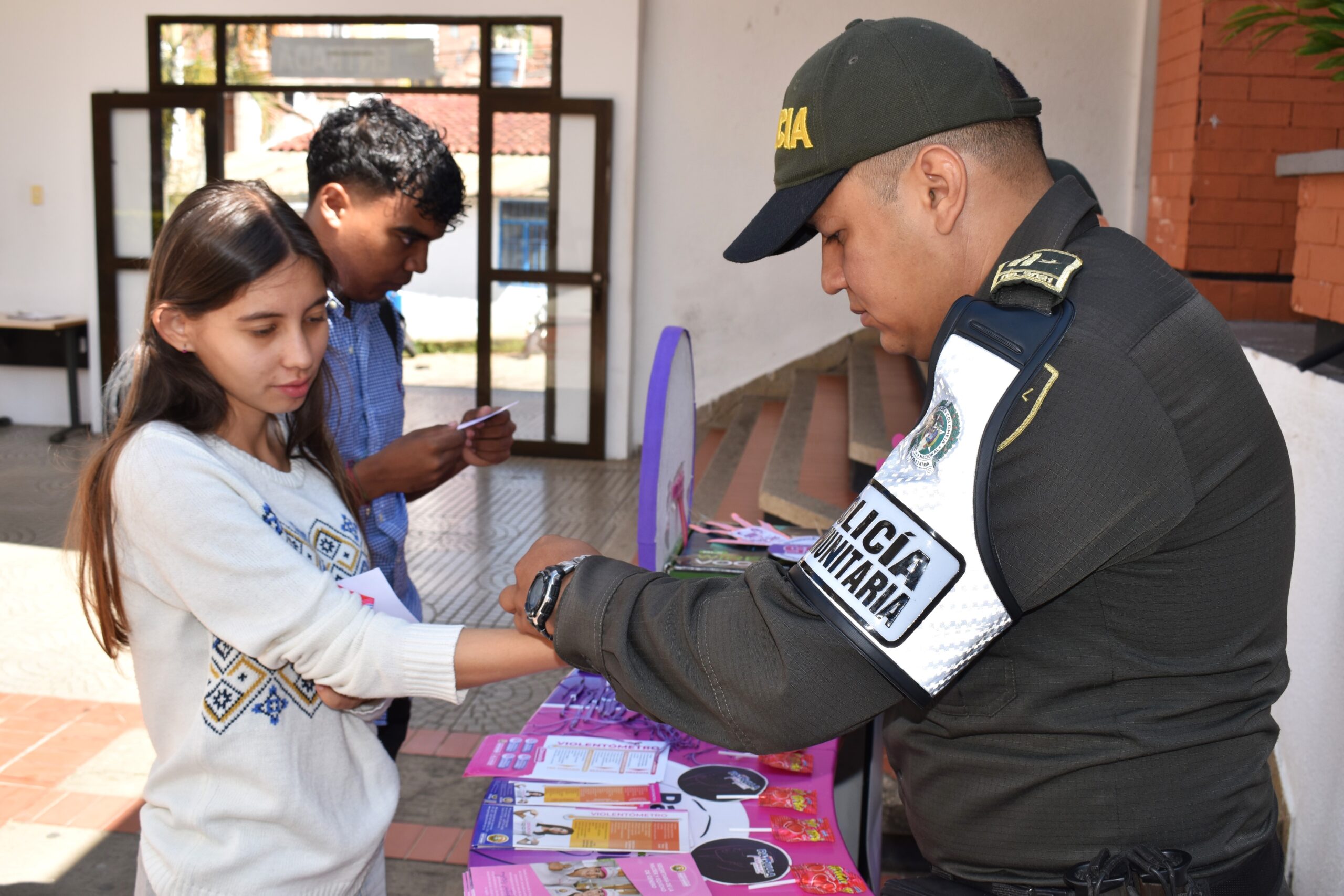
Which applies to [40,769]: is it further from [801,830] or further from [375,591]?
[801,830]

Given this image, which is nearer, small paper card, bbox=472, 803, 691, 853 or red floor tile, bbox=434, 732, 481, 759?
small paper card, bbox=472, 803, 691, 853

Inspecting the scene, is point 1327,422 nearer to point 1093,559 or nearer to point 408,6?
point 1093,559

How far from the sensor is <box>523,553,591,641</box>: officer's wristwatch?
1.33m

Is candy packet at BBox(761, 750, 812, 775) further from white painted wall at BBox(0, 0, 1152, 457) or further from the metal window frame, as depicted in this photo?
the metal window frame

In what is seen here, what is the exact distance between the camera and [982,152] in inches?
47.9

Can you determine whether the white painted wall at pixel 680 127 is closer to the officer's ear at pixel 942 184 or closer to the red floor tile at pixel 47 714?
the red floor tile at pixel 47 714

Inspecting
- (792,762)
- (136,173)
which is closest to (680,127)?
(136,173)

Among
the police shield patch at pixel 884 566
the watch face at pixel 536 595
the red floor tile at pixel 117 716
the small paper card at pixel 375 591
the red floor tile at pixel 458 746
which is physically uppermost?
the police shield patch at pixel 884 566

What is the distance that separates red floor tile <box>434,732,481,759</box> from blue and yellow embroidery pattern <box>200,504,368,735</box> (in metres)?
2.18

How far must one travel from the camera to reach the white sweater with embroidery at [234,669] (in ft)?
4.85

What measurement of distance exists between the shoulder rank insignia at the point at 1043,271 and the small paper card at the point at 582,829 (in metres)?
0.98

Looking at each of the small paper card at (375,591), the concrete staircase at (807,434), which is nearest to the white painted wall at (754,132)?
the concrete staircase at (807,434)

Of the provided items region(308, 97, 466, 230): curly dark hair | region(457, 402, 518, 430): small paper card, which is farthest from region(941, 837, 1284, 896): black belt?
region(308, 97, 466, 230): curly dark hair

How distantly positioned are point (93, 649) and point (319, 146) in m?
3.25
